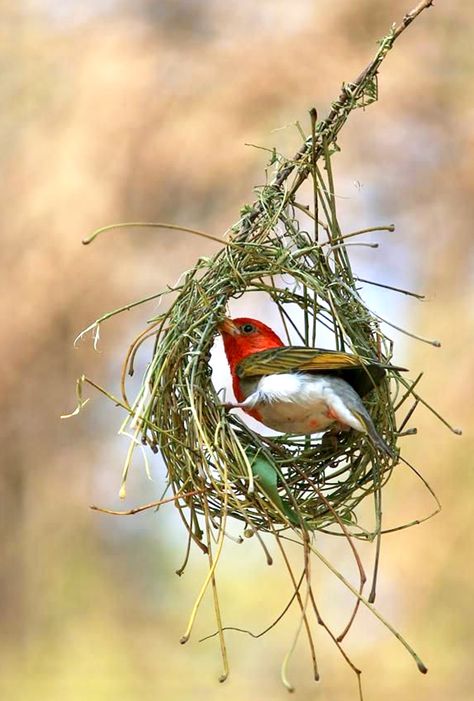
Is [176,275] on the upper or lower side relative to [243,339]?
upper

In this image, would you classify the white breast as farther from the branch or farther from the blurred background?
the blurred background

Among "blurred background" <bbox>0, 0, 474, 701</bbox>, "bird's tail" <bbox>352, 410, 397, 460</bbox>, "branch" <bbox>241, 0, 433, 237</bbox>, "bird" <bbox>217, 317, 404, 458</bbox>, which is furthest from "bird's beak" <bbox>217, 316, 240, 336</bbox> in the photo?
"blurred background" <bbox>0, 0, 474, 701</bbox>

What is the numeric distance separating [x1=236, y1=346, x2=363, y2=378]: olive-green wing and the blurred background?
3.44 feet

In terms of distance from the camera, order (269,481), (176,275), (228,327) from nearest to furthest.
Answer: (269,481), (228,327), (176,275)

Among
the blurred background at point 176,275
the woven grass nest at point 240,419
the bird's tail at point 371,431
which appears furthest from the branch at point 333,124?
the blurred background at point 176,275

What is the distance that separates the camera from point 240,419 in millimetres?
1283

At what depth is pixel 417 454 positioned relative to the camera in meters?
2.44

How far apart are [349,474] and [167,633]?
1.47 meters

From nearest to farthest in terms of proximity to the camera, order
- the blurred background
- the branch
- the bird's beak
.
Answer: the branch
the bird's beak
the blurred background

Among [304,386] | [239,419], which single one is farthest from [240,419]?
[304,386]

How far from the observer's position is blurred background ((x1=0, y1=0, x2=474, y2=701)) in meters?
2.42

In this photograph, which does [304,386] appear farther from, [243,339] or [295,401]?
[243,339]

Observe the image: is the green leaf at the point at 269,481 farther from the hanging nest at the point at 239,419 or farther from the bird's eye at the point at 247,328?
the bird's eye at the point at 247,328

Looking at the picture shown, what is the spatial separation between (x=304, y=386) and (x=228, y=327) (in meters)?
0.16
